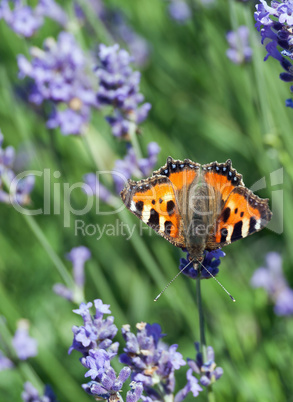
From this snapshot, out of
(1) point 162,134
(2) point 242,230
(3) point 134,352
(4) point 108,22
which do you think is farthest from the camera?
(4) point 108,22

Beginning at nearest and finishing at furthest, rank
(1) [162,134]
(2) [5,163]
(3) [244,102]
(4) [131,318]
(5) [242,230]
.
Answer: (5) [242,230]
(2) [5,163]
(4) [131,318]
(1) [162,134]
(3) [244,102]

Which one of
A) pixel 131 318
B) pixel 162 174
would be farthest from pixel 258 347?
pixel 162 174

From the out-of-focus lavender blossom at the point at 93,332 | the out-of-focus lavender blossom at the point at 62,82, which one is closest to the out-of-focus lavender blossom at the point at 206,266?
the out-of-focus lavender blossom at the point at 93,332

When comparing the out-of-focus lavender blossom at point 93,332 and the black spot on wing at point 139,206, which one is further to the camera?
the black spot on wing at point 139,206

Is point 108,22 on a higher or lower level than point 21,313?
higher

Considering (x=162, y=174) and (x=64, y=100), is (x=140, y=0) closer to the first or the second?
(x=64, y=100)

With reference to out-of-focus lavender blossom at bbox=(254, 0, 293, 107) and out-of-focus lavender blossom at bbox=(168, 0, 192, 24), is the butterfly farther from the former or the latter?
out-of-focus lavender blossom at bbox=(168, 0, 192, 24)

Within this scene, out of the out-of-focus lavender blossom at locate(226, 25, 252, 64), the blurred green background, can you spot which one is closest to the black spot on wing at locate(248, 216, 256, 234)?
the blurred green background

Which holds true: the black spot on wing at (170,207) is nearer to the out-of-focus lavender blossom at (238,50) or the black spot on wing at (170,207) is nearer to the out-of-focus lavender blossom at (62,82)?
the out-of-focus lavender blossom at (62,82)

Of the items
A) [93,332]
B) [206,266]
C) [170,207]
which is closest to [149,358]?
[93,332]
